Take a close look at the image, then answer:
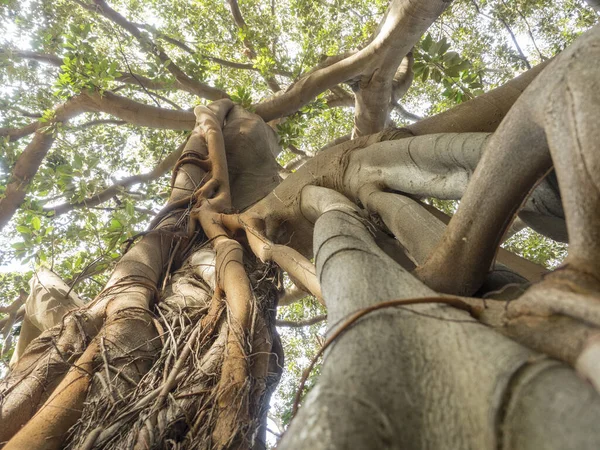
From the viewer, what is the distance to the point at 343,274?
44.0 inches

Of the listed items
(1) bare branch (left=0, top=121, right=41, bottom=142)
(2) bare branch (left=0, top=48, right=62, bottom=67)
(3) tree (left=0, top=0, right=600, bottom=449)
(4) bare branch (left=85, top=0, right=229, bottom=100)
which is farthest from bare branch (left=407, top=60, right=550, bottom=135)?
(2) bare branch (left=0, top=48, right=62, bottom=67)

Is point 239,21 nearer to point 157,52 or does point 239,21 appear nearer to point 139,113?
point 157,52

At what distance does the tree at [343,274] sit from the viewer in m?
0.68

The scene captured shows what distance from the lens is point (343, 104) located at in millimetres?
6195

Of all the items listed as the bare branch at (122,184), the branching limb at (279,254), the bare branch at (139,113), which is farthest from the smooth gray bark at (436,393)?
the bare branch at (139,113)

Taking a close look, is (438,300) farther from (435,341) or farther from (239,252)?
(239,252)

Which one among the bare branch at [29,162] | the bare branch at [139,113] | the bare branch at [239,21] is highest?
the bare branch at [239,21]

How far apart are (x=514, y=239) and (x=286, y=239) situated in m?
4.47

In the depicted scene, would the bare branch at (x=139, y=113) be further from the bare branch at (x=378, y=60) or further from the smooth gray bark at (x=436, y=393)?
the smooth gray bark at (x=436, y=393)

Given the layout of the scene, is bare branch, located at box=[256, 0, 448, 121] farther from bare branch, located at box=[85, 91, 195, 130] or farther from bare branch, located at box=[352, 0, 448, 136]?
bare branch, located at box=[85, 91, 195, 130]

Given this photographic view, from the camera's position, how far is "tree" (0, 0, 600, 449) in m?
0.68

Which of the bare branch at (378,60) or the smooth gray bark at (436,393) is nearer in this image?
the smooth gray bark at (436,393)

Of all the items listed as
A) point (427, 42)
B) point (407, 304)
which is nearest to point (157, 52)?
point (427, 42)

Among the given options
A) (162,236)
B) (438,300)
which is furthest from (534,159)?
(162,236)
